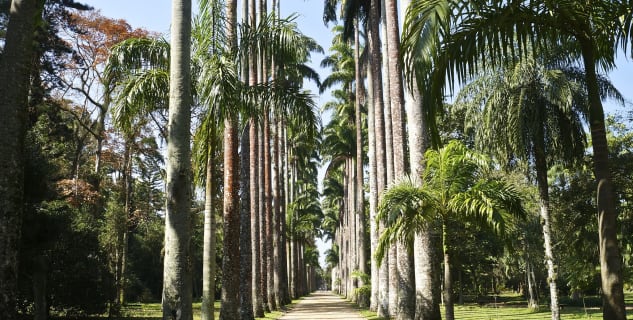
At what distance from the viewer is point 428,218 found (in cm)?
1044

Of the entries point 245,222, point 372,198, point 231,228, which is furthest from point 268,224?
point 231,228

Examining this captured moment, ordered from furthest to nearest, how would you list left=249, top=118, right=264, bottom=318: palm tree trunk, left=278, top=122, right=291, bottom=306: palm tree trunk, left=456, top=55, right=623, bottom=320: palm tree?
left=278, top=122, right=291, bottom=306: palm tree trunk, left=249, top=118, right=264, bottom=318: palm tree trunk, left=456, top=55, right=623, bottom=320: palm tree

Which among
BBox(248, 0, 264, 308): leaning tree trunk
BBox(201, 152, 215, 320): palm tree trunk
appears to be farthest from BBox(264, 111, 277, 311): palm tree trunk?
BBox(201, 152, 215, 320): palm tree trunk

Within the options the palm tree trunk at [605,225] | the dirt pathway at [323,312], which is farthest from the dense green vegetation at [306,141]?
the dirt pathway at [323,312]

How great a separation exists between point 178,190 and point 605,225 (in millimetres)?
4898

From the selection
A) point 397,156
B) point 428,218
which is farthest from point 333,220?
point 428,218

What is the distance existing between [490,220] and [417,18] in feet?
17.9

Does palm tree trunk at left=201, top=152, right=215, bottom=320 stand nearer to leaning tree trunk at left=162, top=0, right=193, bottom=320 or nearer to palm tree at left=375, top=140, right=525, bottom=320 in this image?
palm tree at left=375, top=140, right=525, bottom=320

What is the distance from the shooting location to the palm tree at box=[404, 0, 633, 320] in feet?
15.8

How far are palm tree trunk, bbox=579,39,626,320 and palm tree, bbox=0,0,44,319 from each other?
657 cm

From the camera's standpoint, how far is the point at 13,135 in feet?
23.2

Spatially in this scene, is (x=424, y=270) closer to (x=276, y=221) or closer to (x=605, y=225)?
(x=605, y=225)

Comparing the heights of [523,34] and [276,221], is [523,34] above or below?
above

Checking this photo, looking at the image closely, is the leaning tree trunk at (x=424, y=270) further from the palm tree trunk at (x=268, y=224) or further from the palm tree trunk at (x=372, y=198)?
the palm tree trunk at (x=268, y=224)
